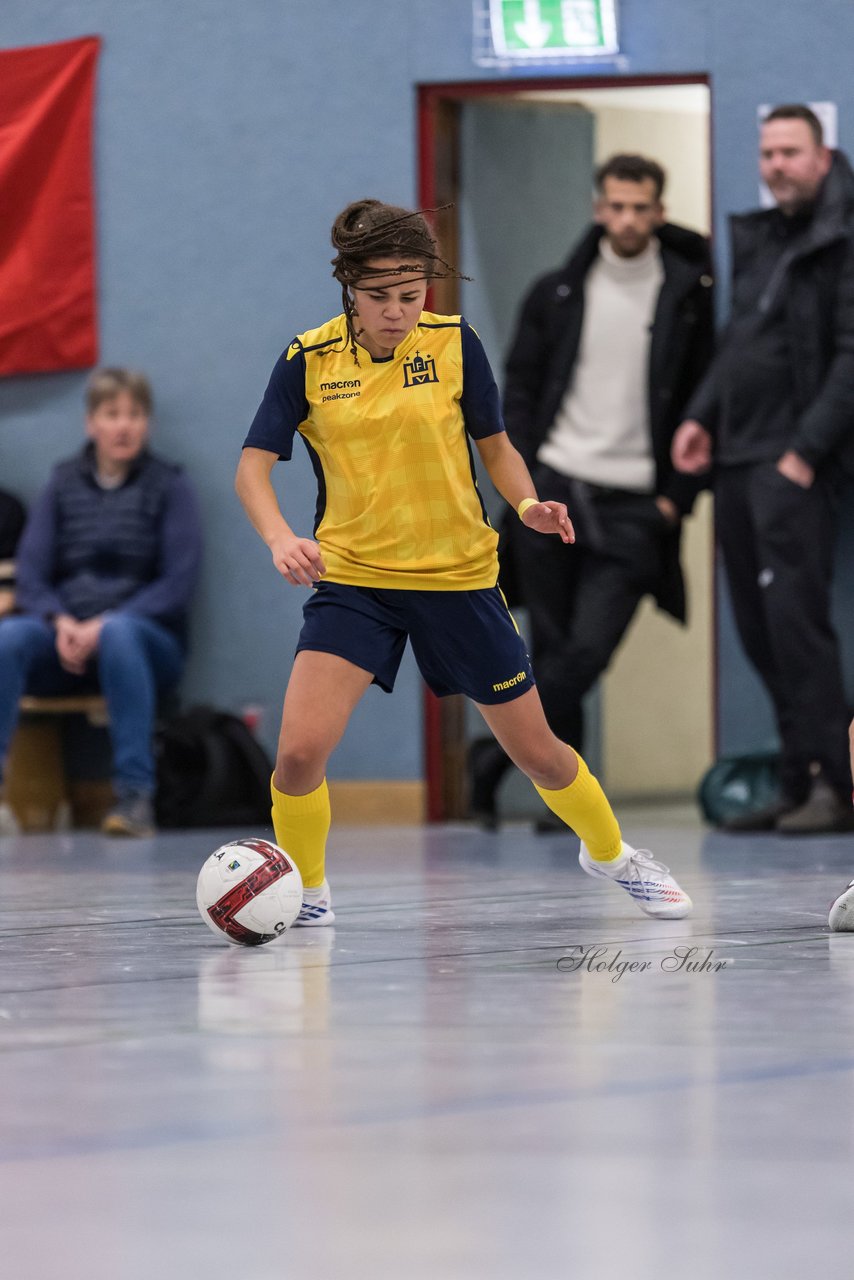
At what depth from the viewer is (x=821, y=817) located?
733cm

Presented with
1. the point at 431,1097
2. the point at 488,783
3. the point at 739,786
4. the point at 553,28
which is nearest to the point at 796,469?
the point at 739,786

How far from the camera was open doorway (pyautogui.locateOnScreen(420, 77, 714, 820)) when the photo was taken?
8.72 meters

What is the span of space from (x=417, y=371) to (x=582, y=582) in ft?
11.1

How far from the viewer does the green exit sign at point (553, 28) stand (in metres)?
8.27

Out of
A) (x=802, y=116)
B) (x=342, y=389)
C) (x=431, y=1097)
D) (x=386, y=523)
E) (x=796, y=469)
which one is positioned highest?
(x=802, y=116)

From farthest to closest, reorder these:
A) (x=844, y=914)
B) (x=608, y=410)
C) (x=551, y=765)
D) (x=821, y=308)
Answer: (x=608, y=410) → (x=821, y=308) → (x=551, y=765) → (x=844, y=914)

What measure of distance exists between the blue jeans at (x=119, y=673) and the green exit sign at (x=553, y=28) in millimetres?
2681

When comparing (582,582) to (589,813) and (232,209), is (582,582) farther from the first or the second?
(589,813)

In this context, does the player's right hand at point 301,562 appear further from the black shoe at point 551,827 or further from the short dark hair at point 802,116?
the short dark hair at point 802,116

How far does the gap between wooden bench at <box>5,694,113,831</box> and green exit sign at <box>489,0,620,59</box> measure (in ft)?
10.1

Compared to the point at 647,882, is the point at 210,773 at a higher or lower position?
lower

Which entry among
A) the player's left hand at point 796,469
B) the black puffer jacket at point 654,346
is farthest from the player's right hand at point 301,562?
the black puffer jacket at point 654,346

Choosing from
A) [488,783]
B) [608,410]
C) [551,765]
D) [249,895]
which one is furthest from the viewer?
[488,783]

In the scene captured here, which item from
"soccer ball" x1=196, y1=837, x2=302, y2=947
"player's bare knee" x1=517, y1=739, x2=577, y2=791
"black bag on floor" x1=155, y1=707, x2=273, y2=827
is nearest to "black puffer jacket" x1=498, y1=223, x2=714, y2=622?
"black bag on floor" x1=155, y1=707, x2=273, y2=827
